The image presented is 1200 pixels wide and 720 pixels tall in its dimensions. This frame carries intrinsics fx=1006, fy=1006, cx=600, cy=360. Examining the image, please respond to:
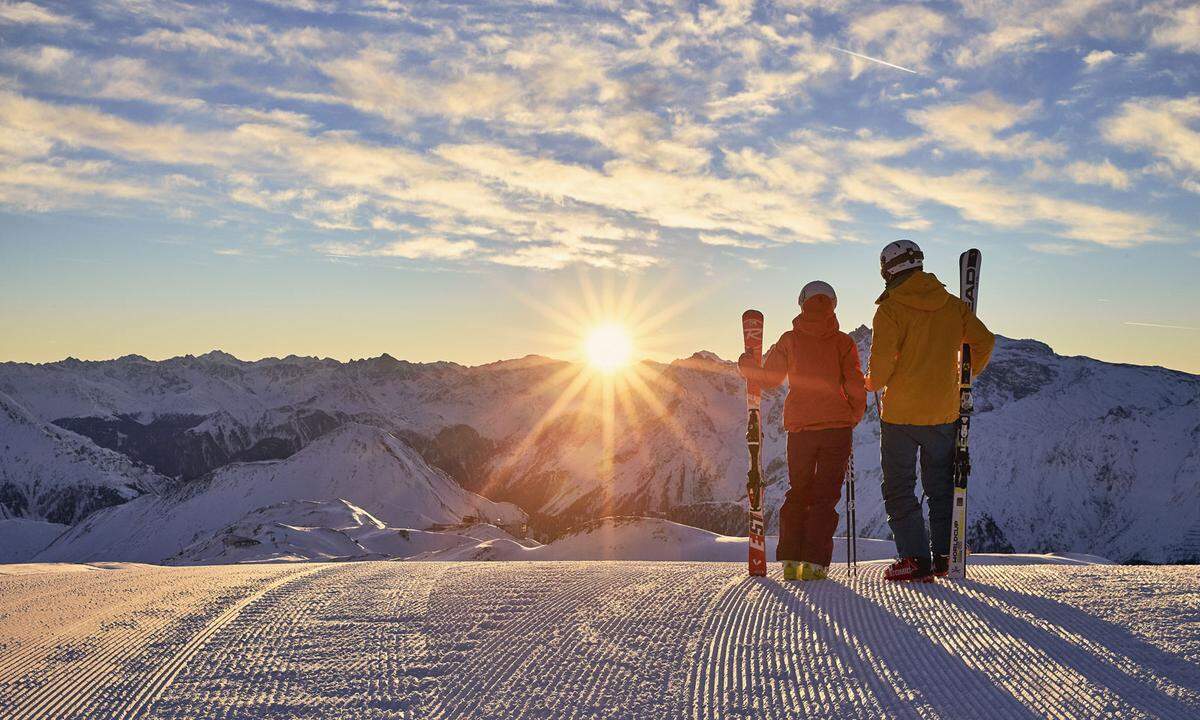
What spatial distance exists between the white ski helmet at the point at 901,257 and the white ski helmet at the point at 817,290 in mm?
582

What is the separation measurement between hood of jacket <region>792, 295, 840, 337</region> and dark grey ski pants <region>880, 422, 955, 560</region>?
1.01 meters

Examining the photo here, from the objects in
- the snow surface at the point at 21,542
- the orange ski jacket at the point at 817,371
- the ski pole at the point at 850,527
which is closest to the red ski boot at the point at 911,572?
the ski pole at the point at 850,527

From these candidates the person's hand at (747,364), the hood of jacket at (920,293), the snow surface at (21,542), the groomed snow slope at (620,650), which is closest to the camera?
the groomed snow slope at (620,650)

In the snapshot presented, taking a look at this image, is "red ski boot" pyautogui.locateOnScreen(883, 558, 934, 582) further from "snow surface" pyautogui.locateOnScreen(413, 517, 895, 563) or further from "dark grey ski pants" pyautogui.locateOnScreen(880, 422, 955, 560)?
"snow surface" pyautogui.locateOnScreen(413, 517, 895, 563)

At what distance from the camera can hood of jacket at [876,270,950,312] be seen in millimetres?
8680

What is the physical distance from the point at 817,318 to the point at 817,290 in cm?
27

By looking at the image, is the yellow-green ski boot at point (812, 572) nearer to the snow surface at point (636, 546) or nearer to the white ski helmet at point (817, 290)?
the white ski helmet at point (817, 290)

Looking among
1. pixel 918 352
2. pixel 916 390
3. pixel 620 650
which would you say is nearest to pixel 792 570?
pixel 916 390

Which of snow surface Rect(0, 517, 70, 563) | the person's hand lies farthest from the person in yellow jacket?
snow surface Rect(0, 517, 70, 563)

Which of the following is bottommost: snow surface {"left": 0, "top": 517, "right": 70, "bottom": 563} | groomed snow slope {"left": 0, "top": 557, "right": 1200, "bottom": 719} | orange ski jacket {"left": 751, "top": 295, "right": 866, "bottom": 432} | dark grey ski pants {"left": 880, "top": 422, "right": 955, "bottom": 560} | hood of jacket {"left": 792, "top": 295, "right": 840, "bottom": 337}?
snow surface {"left": 0, "top": 517, "right": 70, "bottom": 563}

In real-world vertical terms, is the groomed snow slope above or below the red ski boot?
below

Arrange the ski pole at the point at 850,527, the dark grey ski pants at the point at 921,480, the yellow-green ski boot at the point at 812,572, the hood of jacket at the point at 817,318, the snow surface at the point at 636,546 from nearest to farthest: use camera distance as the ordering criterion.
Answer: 1. the dark grey ski pants at the point at 921,480
2. the yellow-green ski boot at the point at 812,572
3. the hood of jacket at the point at 817,318
4. the ski pole at the point at 850,527
5. the snow surface at the point at 636,546

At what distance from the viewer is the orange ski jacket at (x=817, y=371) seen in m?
→ 8.99

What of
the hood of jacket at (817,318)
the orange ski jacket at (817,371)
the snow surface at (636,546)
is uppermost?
the hood of jacket at (817,318)
